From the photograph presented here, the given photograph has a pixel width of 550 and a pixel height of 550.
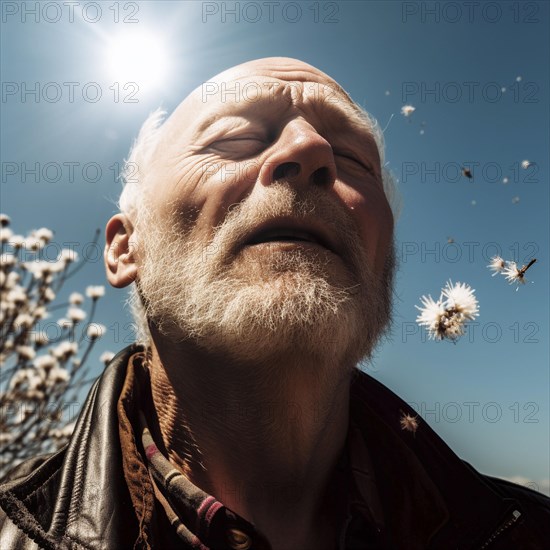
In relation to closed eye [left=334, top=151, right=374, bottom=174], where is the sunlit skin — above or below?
below

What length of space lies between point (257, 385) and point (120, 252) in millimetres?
1164

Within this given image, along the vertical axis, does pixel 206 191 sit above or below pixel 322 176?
below

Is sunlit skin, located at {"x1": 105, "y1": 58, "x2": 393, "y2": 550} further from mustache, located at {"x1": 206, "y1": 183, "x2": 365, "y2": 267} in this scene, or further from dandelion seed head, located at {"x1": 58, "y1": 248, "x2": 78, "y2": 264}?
dandelion seed head, located at {"x1": 58, "y1": 248, "x2": 78, "y2": 264}

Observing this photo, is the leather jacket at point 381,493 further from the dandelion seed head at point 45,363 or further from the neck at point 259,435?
the dandelion seed head at point 45,363

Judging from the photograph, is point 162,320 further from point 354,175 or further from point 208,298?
point 354,175

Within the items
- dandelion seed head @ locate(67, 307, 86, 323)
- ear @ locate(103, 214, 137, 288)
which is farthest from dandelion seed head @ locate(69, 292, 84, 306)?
ear @ locate(103, 214, 137, 288)

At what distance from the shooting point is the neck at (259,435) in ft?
6.59

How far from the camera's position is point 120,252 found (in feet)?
8.69

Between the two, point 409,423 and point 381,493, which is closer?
point 381,493

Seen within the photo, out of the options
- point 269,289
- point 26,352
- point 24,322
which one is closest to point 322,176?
Answer: point 269,289

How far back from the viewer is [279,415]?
2.09 metres

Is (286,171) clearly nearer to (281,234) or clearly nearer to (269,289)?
(281,234)

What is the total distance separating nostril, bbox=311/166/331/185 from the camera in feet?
6.59

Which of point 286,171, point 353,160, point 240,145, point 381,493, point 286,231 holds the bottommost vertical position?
point 381,493
